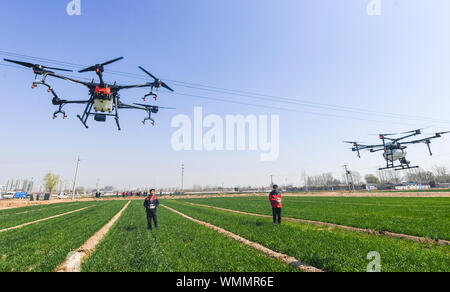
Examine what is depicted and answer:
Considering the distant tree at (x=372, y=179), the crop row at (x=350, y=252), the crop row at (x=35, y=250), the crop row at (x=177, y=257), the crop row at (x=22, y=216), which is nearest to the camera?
the crop row at (x=350, y=252)

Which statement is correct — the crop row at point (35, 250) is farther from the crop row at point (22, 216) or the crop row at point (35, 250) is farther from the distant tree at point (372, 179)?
the distant tree at point (372, 179)

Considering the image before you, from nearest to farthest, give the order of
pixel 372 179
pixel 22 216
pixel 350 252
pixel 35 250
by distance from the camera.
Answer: pixel 350 252, pixel 35 250, pixel 22 216, pixel 372 179

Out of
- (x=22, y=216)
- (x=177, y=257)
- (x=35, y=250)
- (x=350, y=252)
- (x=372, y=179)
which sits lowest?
(x=22, y=216)

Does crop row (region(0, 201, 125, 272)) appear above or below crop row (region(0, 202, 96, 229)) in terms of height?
above

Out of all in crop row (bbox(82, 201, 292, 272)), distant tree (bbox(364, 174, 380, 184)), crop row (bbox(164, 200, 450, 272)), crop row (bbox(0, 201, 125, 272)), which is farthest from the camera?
distant tree (bbox(364, 174, 380, 184))

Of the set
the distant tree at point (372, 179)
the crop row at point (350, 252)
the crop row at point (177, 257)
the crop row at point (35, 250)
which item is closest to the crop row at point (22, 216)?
the crop row at point (35, 250)

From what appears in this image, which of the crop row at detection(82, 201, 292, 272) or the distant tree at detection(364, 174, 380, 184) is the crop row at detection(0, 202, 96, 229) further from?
the distant tree at detection(364, 174, 380, 184)

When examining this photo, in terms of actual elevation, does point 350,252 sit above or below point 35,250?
above

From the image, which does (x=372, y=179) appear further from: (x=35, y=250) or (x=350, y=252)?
(x=35, y=250)

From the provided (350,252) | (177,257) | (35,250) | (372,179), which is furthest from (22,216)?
(372,179)

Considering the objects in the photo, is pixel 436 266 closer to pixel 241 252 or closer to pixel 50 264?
pixel 241 252

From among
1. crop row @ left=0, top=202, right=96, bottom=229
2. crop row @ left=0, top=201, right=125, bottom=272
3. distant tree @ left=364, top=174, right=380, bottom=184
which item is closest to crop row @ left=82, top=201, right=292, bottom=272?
crop row @ left=0, top=201, right=125, bottom=272
